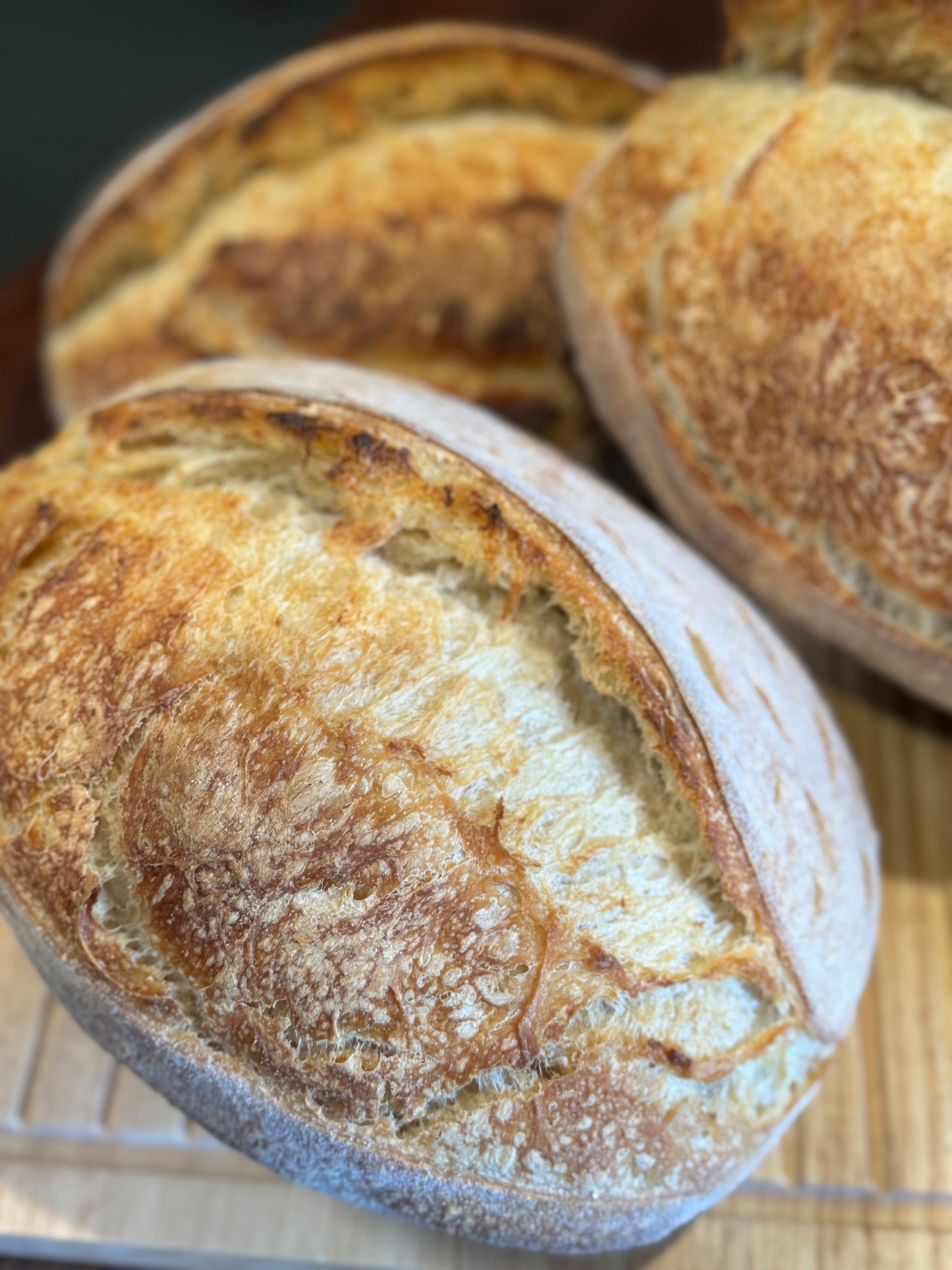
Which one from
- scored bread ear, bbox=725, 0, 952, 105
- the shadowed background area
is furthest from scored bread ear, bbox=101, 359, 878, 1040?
the shadowed background area

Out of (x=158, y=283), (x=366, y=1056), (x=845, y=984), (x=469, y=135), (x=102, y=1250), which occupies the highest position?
(x=469, y=135)

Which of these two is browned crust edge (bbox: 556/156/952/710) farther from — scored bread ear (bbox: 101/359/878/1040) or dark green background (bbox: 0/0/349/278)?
dark green background (bbox: 0/0/349/278)

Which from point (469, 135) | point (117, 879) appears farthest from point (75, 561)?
point (469, 135)

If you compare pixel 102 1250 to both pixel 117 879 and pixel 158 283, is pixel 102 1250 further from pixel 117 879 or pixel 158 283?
pixel 158 283

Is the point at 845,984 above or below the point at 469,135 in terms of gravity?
A: below

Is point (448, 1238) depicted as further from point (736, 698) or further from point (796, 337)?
point (796, 337)

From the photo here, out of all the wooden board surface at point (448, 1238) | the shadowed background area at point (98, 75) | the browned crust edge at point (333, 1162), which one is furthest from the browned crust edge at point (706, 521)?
the shadowed background area at point (98, 75)

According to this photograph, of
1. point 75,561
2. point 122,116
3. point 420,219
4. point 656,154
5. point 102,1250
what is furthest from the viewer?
point 122,116
